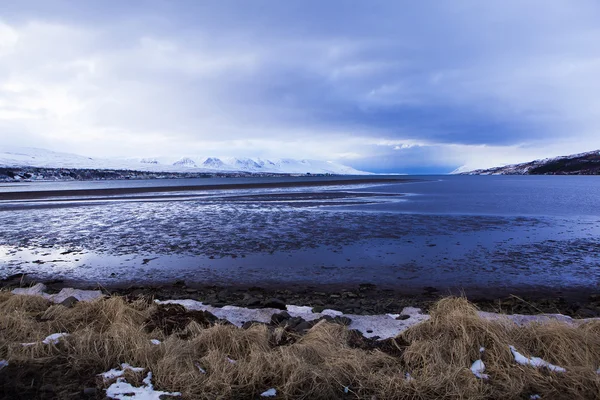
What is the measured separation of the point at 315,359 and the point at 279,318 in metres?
2.23

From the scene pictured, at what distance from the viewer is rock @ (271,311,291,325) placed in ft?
23.3

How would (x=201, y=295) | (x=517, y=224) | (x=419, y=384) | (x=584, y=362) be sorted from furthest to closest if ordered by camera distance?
(x=517, y=224)
(x=201, y=295)
(x=584, y=362)
(x=419, y=384)

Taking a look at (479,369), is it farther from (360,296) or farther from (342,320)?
(360,296)

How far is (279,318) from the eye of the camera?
725 centimetres

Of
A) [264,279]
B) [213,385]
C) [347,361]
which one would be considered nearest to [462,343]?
[347,361]

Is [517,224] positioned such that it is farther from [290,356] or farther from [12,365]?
[12,365]

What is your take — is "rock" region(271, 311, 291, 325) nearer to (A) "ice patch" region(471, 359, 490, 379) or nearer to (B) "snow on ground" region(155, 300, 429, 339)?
(B) "snow on ground" region(155, 300, 429, 339)

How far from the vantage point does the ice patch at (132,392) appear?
4.31 metres

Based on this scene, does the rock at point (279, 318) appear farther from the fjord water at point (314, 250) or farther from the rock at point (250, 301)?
the fjord water at point (314, 250)

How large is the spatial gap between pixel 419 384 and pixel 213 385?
249cm

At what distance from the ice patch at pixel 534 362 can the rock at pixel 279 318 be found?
387 centimetres

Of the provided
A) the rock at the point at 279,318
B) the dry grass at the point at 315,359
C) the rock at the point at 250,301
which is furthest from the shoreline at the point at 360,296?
the dry grass at the point at 315,359

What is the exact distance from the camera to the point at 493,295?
9805mm

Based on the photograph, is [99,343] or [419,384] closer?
[419,384]
